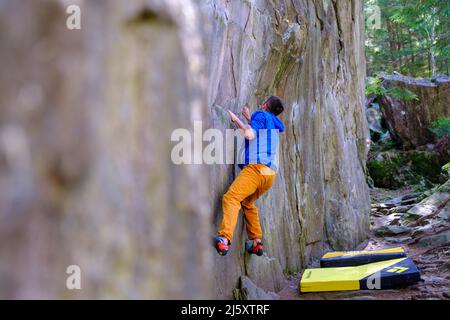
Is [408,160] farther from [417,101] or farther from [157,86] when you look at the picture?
[157,86]

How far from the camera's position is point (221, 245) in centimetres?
541

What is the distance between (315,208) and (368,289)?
3398mm

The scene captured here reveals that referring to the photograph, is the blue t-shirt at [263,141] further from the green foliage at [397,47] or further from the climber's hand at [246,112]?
the green foliage at [397,47]

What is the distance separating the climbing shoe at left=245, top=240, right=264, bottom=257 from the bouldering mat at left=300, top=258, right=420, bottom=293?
3.63 feet

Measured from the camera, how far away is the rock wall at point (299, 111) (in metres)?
6.28

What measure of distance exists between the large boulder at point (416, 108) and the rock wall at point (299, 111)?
22.2ft

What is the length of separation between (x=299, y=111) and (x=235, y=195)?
13.4 ft

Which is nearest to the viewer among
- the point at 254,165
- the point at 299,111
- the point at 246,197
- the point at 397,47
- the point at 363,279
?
the point at 254,165

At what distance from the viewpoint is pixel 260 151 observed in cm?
627

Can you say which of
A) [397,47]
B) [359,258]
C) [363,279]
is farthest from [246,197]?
[397,47]

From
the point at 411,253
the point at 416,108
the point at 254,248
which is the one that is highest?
the point at 416,108

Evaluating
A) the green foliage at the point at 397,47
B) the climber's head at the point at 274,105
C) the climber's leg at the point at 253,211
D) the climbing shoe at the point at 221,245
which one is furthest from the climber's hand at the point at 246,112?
the green foliage at the point at 397,47

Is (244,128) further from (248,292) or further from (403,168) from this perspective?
(403,168)

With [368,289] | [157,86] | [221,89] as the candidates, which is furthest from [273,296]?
[157,86]
